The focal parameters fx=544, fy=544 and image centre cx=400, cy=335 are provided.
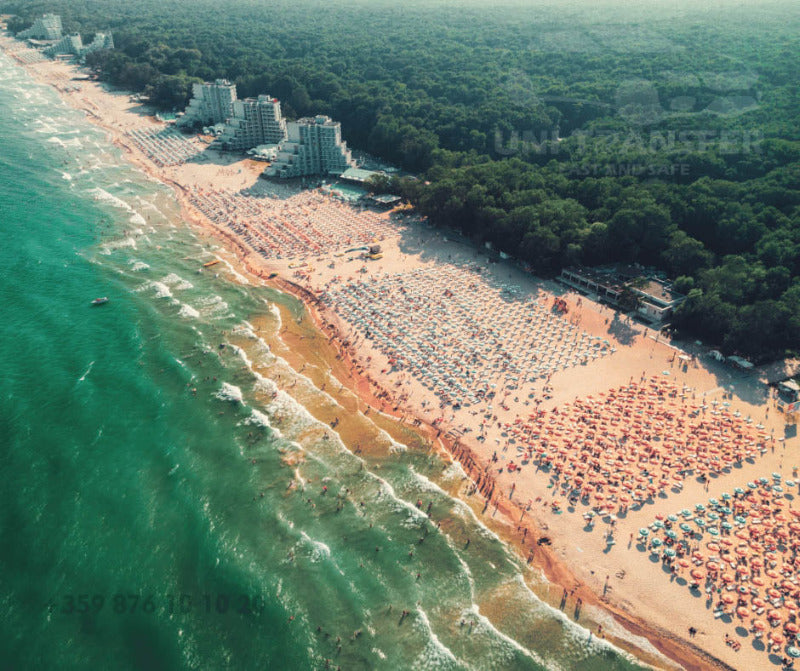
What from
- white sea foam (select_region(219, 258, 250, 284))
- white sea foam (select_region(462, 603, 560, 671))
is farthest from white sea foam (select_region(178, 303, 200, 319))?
white sea foam (select_region(462, 603, 560, 671))

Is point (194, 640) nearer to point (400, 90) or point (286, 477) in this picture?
point (286, 477)

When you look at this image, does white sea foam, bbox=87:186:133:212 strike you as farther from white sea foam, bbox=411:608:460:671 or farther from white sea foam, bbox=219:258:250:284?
white sea foam, bbox=411:608:460:671

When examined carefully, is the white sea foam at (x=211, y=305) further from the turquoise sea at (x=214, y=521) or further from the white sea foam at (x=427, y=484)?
the white sea foam at (x=427, y=484)

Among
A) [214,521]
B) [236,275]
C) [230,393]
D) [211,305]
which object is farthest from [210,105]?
[214,521]

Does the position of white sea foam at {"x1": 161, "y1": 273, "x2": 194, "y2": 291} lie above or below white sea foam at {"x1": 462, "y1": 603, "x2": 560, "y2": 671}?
above

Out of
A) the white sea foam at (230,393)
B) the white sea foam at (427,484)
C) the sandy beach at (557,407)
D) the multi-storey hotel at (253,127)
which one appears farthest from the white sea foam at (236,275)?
the multi-storey hotel at (253,127)

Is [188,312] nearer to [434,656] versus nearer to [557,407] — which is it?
[557,407]
